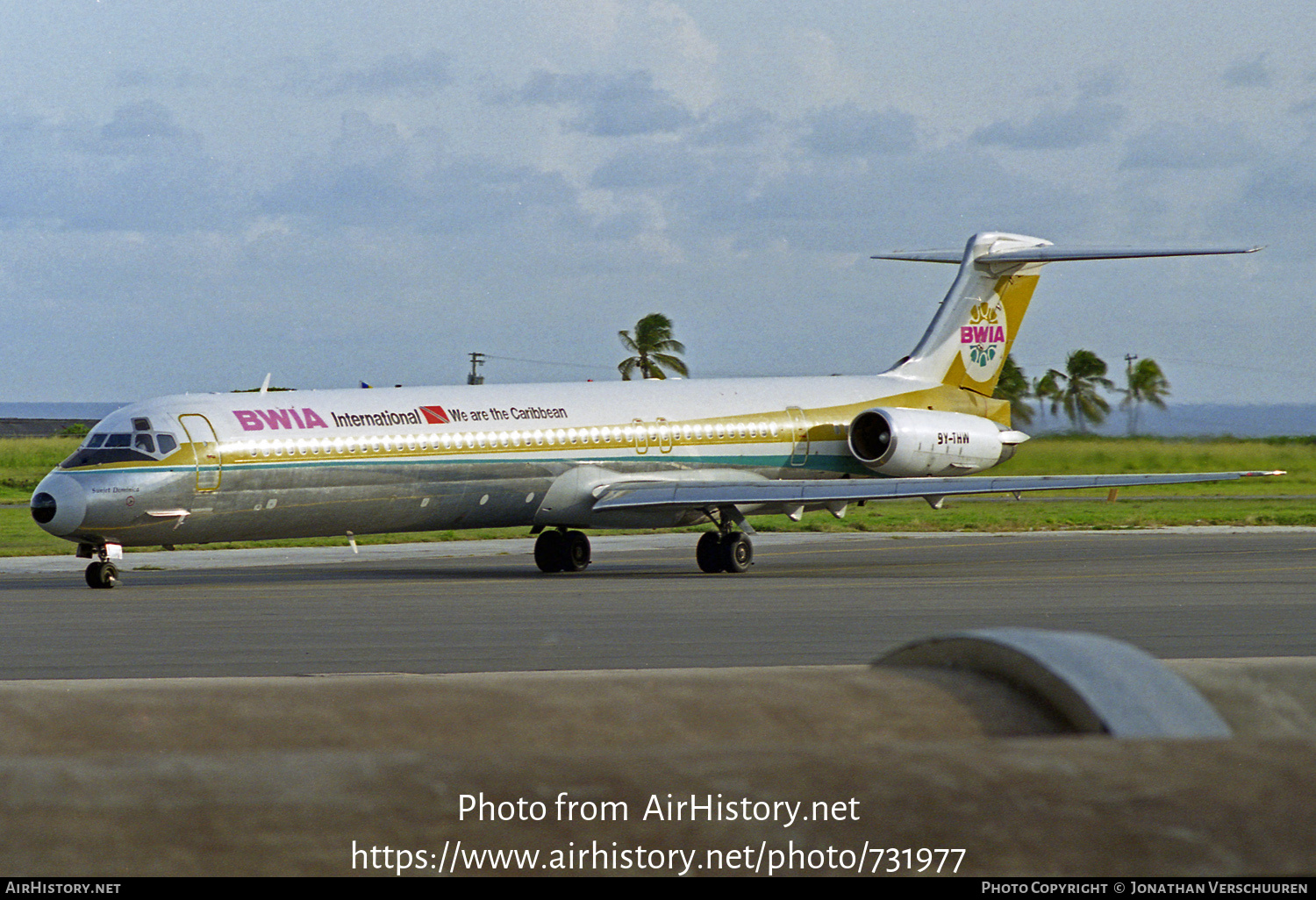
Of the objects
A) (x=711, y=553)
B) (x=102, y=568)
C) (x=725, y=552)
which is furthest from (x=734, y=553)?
(x=102, y=568)

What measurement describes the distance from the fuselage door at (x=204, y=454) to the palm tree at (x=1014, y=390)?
58.0 feet

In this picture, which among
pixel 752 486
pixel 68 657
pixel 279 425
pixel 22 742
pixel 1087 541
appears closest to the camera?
pixel 22 742

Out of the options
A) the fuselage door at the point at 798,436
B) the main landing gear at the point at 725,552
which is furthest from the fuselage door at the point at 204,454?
the fuselage door at the point at 798,436

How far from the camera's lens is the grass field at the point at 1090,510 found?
123ft

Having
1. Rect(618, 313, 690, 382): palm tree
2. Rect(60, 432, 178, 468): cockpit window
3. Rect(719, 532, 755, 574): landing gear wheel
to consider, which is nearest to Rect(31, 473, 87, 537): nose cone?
Rect(60, 432, 178, 468): cockpit window

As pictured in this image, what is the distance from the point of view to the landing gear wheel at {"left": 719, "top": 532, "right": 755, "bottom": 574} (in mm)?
26719

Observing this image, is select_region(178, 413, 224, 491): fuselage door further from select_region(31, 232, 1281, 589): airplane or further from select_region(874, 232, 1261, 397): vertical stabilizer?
select_region(874, 232, 1261, 397): vertical stabilizer

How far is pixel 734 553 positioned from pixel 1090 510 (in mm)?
25734

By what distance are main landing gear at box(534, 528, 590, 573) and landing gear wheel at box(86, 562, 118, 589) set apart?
7.68 m

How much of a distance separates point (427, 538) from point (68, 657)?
26.4m

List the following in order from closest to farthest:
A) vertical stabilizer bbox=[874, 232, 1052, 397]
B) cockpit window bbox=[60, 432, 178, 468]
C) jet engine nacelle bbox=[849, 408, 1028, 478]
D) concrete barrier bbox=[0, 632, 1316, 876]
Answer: concrete barrier bbox=[0, 632, 1316, 876], cockpit window bbox=[60, 432, 178, 468], jet engine nacelle bbox=[849, 408, 1028, 478], vertical stabilizer bbox=[874, 232, 1052, 397]

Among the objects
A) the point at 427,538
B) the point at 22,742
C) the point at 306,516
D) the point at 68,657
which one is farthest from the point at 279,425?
the point at 22,742

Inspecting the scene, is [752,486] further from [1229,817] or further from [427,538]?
[1229,817]

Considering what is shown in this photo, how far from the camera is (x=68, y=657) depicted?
1402 cm
